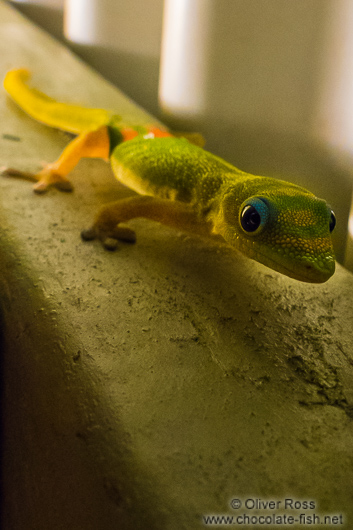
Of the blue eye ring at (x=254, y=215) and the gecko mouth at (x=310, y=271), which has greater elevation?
the blue eye ring at (x=254, y=215)

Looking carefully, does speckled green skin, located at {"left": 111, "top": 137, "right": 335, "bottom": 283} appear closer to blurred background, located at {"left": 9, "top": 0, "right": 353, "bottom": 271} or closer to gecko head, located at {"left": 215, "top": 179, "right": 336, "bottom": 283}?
gecko head, located at {"left": 215, "top": 179, "right": 336, "bottom": 283}

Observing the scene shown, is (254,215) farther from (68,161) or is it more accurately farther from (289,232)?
(68,161)

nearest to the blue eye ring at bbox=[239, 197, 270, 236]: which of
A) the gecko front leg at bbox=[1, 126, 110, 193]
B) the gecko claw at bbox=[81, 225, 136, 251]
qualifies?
the gecko claw at bbox=[81, 225, 136, 251]

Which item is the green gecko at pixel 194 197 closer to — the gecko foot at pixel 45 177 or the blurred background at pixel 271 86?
the gecko foot at pixel 45 177

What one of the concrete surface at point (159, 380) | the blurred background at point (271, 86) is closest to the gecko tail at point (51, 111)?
the blurred background at point (271, 86)

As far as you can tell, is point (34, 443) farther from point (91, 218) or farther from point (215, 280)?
point (91, 218)

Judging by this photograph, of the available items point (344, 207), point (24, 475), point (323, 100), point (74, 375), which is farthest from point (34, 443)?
point (323, 100)
